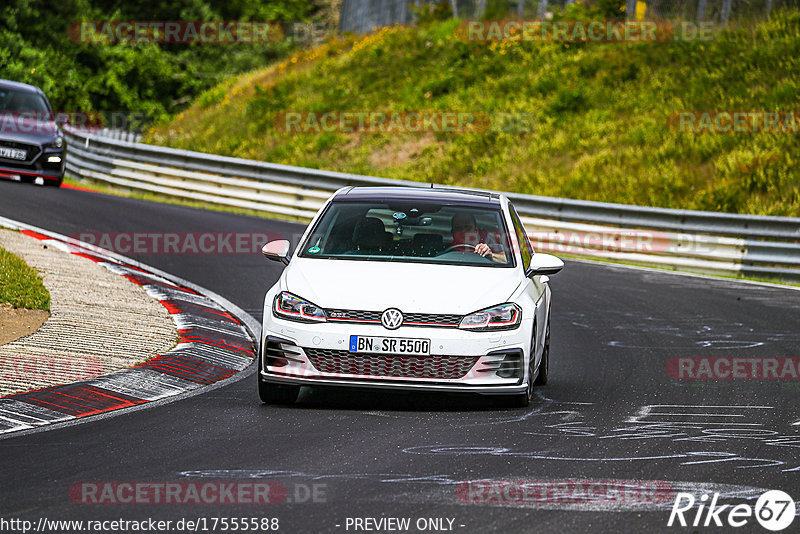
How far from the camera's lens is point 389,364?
7.85 meters

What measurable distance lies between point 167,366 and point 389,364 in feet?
7.49

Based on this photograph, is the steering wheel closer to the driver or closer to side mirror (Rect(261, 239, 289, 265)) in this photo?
the driver

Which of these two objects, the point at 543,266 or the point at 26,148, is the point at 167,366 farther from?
the point at 26,148

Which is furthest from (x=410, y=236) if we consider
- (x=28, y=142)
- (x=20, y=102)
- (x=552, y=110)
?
(x=552, y=110)

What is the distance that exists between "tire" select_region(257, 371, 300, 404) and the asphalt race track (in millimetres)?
124

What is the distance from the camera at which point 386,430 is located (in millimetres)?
7355

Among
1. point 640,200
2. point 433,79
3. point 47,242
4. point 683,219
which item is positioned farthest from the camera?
point 433,79

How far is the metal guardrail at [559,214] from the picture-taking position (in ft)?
62.6

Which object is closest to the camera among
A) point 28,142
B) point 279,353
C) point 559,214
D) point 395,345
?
point 395,345

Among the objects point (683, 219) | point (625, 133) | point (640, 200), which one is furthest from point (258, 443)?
point (625, 133)

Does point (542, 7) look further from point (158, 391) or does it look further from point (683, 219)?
point (158, 391)

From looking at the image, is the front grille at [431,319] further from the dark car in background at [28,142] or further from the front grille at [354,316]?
the dark car in background at [28,142]

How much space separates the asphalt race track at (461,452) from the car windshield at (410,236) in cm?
104

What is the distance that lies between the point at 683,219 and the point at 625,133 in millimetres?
7679
